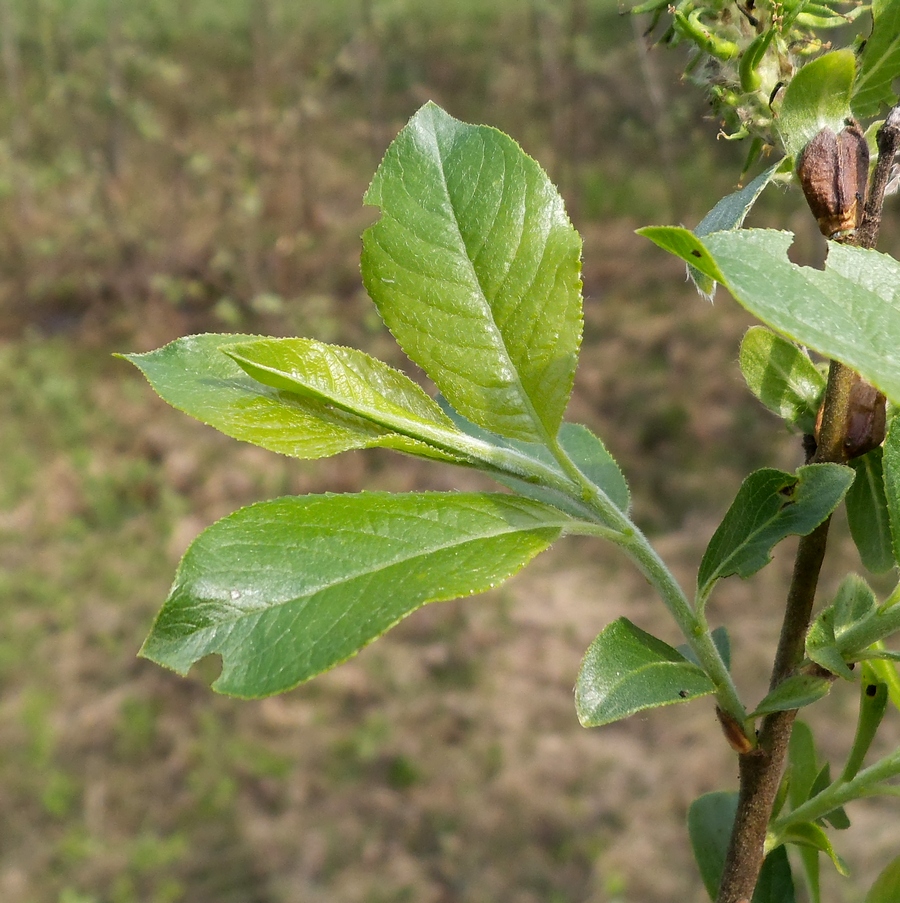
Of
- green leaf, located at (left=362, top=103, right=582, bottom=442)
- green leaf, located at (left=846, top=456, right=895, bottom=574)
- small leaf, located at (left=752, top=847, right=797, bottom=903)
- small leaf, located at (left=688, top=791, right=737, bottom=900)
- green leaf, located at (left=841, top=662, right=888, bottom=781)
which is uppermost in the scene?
green leaf, located at (left=362, top=103, right=582, bottom=442)

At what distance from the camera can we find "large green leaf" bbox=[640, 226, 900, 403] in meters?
0.36

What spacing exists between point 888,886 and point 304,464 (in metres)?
4.73

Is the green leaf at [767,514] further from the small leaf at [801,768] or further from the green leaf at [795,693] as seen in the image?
the small leaf at [801,768]

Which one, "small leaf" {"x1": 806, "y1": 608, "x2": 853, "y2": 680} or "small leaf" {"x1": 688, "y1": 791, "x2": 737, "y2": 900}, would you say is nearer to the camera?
"small leaf" {"x1": 806, "y1": 608, "x2": 853, "y2": 680}

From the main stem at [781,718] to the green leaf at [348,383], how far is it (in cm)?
21

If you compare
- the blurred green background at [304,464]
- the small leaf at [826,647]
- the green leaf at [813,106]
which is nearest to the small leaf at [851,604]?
the small leaf at [826,647]

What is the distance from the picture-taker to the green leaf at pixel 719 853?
632mm

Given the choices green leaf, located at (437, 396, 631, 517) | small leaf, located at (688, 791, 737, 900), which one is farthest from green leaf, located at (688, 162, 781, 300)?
small leaf, located at (688, 791, 737, 900)

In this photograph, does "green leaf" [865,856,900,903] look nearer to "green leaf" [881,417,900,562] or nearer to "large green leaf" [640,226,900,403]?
"green leaf" [881,417,900,562]

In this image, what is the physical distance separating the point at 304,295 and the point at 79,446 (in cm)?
171

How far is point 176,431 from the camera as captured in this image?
5.76 metres

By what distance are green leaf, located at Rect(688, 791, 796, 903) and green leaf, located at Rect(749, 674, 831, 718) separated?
0.63ft

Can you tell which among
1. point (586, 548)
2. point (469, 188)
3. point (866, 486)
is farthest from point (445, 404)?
point (586, 548)

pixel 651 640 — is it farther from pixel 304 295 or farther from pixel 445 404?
pixel 304 295
